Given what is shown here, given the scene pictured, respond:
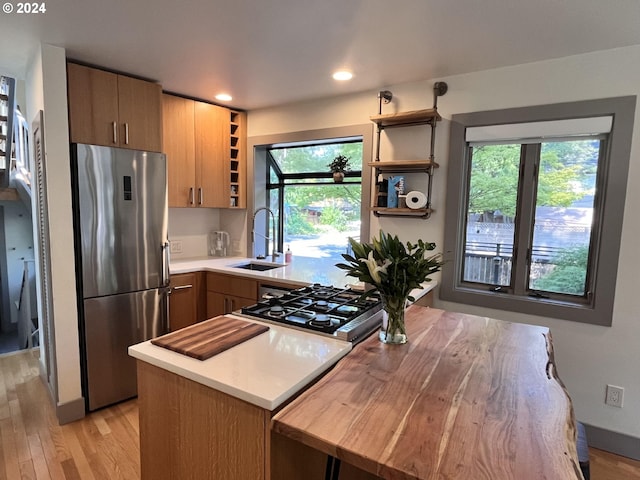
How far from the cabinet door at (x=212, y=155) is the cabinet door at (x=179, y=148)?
6 cm

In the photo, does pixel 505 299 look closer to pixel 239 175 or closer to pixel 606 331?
pixel 606 331

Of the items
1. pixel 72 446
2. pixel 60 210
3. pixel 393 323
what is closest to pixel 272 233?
pixel 60 210

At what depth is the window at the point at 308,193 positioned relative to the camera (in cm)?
343

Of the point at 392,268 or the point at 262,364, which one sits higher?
the point at 392,268

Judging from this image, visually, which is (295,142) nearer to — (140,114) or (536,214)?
(140,114)

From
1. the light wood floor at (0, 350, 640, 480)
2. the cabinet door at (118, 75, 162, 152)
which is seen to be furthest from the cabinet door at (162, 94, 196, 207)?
the light wood floor at (0, 350, 640, 480)

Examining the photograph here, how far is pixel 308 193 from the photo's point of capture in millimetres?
3764

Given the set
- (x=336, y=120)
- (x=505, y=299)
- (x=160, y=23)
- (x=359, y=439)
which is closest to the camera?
(x=359, y=439)

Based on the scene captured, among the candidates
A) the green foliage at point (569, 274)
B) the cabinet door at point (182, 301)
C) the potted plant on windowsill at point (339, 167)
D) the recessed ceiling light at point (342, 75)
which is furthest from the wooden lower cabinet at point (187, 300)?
the green foliage at point (569, 274)

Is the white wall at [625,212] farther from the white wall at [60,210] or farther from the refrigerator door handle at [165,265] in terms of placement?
the white wall at [60,210]

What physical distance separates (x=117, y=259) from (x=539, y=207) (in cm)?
299

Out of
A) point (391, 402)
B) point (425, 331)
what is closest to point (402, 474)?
point (391, 402)

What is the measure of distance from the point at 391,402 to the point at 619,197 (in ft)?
6.72

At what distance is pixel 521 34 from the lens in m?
1.95
